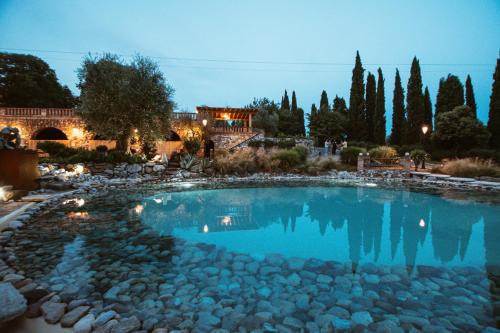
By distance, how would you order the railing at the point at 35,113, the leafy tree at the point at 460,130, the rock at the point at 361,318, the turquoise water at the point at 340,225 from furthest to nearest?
1. the railing at the point at 35,113
2. the leafy tree at the point at 460,130
3. the turquoise water at the point at 340,225
4. the rock at the point at 361,318

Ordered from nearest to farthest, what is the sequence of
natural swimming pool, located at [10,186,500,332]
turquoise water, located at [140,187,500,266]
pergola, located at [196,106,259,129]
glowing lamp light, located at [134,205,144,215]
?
natural swimming pool, located at [10,186,500,332]
turquoise water, located at [140,187,500,266]
glowing lamp light, located at [134,205,144,215]
pergola, located at [196,106,259,129]

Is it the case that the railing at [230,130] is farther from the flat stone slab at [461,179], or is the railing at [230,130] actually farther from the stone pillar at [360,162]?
the flat stone slab at [461,179]

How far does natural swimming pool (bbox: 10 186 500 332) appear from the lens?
106 inches

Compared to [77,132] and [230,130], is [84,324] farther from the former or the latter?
[77,132]

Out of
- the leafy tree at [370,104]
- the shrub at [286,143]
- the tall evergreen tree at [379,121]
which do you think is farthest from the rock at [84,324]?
the leafy tree at [370,104]

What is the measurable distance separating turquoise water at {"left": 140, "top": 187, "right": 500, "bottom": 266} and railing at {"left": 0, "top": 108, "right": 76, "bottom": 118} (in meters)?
16.0

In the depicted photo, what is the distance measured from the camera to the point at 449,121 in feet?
66.5

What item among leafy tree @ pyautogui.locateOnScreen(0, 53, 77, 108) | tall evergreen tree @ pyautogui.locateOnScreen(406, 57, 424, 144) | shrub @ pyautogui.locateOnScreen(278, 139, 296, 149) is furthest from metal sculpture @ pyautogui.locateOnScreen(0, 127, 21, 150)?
tall evergreen tree @ pyautogui.locateOnScreen(406, 57, 424, 144)

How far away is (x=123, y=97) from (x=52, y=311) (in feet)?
44.7

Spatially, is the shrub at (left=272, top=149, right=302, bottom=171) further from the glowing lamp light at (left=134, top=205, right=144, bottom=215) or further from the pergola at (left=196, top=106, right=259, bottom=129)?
the glowing lamp light at (left=134, top=205, right=144, bottom=215)

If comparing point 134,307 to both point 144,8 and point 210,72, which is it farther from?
point 210,72

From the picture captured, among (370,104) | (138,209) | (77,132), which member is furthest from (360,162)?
(77,132)

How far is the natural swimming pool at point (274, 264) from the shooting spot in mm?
2691

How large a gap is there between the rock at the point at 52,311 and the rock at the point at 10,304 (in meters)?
0.17
